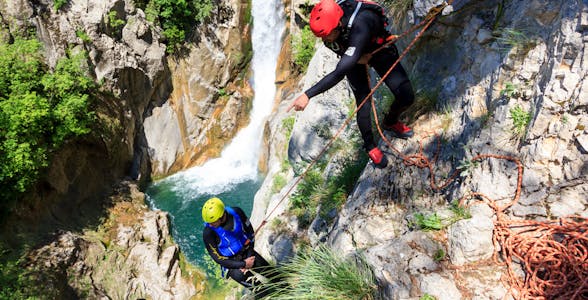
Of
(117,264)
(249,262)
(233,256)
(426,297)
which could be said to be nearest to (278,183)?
(233,256)

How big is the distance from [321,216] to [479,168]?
97.4 inches

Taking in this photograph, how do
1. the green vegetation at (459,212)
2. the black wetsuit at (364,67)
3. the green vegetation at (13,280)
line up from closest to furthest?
1. the green vegetation at (459,212)
2. the black wetsuit at (364,67)
3. the green vegetation at (13,280)

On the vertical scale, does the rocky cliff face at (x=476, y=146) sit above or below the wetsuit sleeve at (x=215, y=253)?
above

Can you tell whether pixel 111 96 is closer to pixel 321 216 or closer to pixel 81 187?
pixel 81 187

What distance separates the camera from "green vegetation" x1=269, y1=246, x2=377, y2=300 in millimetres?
2803

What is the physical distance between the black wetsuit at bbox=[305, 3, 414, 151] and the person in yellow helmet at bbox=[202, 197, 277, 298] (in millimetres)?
2109

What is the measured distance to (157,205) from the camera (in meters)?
12.6

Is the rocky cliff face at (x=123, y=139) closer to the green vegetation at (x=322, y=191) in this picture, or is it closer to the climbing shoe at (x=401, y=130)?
the green vegetation at (x=322, y=191)

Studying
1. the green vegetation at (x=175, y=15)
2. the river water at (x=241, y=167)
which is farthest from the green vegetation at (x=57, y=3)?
the river water at (x=241, y=167)

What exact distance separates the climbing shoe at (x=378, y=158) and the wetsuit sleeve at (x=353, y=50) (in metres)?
1.30

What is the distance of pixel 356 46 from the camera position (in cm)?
306

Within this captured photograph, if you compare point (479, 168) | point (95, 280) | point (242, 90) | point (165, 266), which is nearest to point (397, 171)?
point (479, 168)

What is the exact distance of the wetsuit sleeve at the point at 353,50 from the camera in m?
3.04

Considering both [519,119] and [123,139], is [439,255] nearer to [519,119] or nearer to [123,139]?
[519,119]
